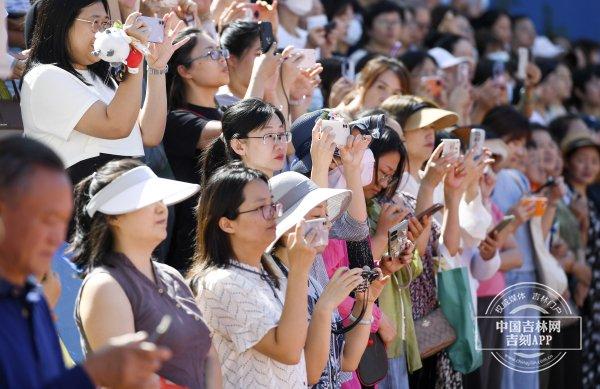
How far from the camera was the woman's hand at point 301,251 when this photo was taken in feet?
12.3

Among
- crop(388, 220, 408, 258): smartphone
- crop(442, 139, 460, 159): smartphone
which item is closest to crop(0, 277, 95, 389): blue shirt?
crop(388, 220, 408, 258): smartphone

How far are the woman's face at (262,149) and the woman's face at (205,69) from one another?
0.61m

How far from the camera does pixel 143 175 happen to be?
3.60 meters

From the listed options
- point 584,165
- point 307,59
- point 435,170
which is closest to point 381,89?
point 307,59

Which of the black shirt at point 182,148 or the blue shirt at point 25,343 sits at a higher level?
the black shirt at point 182,148

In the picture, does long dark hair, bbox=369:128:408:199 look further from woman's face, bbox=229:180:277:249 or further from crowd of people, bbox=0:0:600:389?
woman's face, bbox=229:180:277:249

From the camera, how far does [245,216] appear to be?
158 inches

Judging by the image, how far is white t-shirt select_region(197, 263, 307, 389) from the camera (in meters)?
3.80

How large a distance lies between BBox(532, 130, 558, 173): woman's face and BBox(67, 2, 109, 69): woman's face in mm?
4544

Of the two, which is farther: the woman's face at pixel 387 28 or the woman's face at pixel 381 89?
the woman's face at pixel 387 28

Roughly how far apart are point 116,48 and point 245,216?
2.63 ft

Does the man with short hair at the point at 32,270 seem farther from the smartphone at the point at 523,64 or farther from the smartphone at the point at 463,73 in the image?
the smartphone at the point at 523,64

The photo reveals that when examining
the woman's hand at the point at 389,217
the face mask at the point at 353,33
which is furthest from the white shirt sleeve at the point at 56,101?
the face mask at the point at 353,33

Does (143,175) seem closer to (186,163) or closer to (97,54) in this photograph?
(97,54)
